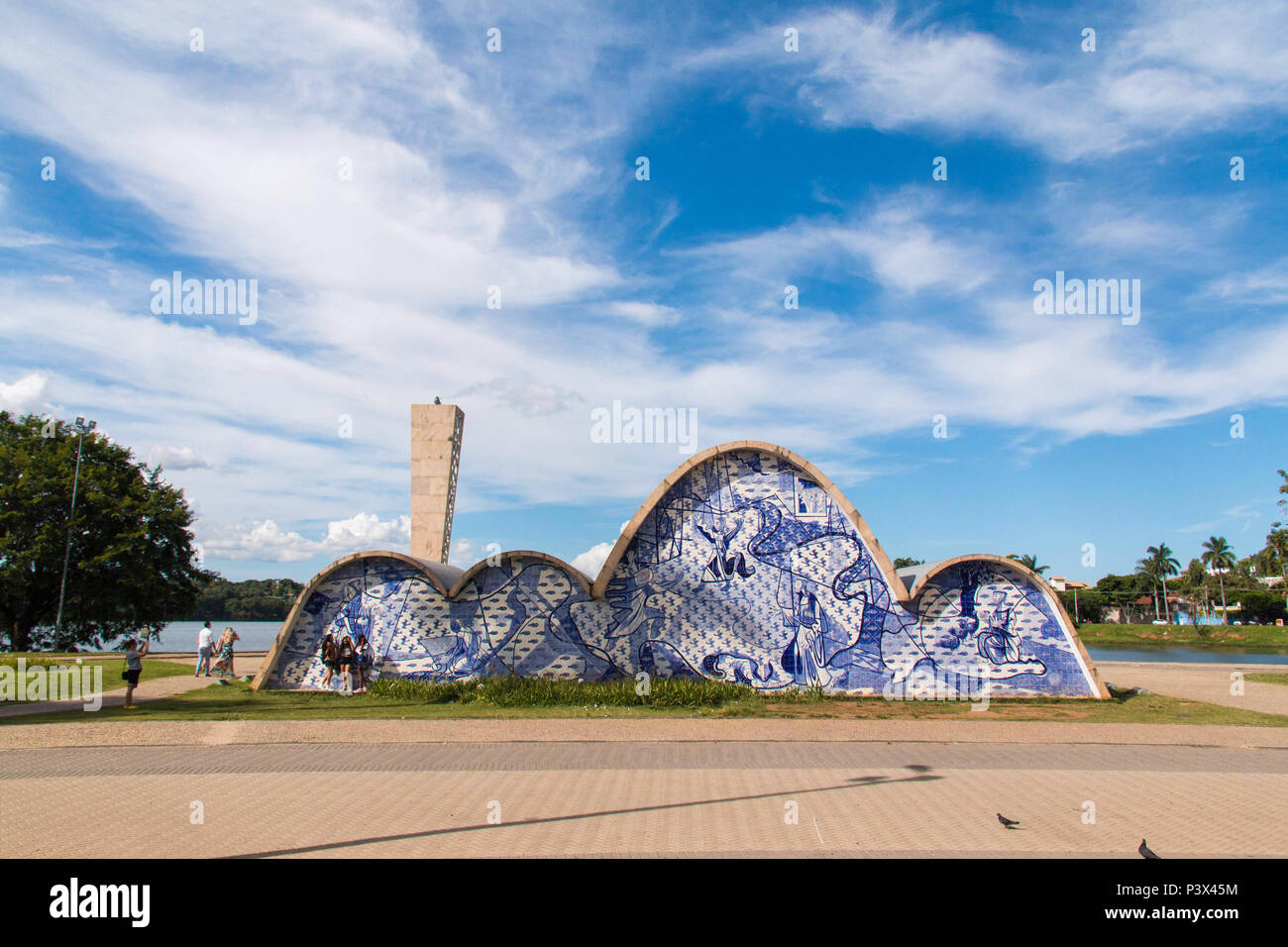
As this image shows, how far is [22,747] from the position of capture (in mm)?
11016

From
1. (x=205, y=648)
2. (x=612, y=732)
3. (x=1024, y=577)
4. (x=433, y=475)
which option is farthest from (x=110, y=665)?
(x=1024, y=577)

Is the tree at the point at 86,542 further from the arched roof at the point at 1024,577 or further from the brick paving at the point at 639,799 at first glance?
the arched roof at the point at 1024,577

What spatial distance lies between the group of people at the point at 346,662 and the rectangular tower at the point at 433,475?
3934 millimetres

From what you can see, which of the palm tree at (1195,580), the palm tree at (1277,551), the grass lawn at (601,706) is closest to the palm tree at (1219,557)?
the palm tree at (1195,580)

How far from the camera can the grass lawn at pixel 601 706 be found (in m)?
14.4

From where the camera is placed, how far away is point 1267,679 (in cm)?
2467

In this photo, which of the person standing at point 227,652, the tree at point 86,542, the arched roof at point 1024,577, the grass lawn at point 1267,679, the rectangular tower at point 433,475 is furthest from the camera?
the tree at point 86,542

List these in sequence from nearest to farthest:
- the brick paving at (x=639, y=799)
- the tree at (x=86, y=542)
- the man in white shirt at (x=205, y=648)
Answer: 1. the brick paving at (x=639, y=799)
2. the man in white shirt at (x=205, y=648)
3. the tree at (x=86, y=542)

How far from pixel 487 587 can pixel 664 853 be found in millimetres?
11924

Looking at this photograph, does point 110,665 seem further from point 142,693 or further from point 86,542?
point 86,542

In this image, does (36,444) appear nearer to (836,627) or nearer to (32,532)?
(32,532)

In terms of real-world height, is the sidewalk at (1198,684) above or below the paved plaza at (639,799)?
below

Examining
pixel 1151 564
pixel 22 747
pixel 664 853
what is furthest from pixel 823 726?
→ pixel 1151 564

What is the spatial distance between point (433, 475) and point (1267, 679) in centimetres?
2660
